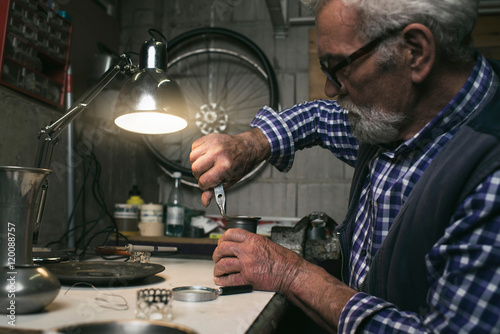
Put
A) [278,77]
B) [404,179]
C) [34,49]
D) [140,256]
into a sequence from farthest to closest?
1. [278,77]
2. [34,49]
3. [140,256]
4. [404,179]

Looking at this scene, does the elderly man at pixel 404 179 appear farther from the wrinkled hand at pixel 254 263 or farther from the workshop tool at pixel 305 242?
the workshop tool at pixel 305 242

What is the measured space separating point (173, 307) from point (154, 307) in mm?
92

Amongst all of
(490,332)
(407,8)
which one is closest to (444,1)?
(407,8)

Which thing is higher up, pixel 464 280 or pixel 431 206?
pixel 431 206

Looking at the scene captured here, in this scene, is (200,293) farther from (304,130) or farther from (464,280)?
(304,130)

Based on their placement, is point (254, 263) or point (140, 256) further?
point (140, 256)

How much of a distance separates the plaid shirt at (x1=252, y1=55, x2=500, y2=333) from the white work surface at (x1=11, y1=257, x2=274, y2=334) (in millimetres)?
190

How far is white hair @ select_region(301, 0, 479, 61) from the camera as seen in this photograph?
0.87 metres

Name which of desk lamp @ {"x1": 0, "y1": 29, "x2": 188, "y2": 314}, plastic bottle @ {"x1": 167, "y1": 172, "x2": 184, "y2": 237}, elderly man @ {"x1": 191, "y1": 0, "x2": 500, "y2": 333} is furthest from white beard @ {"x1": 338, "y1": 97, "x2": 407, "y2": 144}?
plastic bottle @ {"x1": 167, "y1": 172, "x2": 184, "y2": 237}

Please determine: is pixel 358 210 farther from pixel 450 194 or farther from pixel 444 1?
pixel 444 1

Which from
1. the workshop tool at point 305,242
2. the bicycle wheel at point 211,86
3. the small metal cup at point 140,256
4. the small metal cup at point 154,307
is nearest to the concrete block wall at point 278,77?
the bicycle wheel at point 211,86

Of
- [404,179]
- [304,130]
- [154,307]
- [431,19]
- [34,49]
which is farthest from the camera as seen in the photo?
[34,49]

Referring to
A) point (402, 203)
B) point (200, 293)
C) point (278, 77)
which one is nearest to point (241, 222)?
point (200, 293)

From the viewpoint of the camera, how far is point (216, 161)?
1060mm
